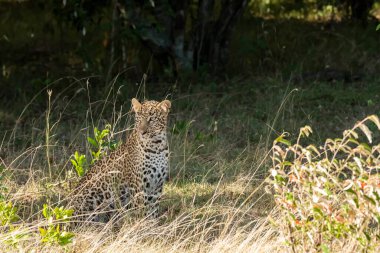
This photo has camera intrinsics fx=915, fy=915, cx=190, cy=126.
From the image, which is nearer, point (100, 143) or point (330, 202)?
point (330, 202)

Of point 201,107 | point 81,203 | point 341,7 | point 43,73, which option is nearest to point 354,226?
point 81,203

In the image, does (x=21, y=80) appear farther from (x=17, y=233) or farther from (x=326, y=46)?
(x=17, y=233)

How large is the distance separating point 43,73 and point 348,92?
14.5ft

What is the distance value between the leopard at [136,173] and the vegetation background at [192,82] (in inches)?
12.4

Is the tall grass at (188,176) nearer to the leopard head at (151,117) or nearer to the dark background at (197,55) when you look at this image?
the dark background at (197,55)

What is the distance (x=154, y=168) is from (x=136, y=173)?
15cm

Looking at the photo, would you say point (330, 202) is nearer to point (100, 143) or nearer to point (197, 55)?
point (100, 143)

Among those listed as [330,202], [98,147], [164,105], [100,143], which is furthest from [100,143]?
[330,202]

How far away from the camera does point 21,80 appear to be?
1290 cm

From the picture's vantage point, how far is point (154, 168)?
7570 mm

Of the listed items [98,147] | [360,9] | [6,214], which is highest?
[360,9]

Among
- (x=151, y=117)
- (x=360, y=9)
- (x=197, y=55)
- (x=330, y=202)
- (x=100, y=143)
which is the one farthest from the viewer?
(x=360, y=9)

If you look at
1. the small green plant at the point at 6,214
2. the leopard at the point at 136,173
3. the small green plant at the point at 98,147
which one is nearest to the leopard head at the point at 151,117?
the leopard at the point at 136,173

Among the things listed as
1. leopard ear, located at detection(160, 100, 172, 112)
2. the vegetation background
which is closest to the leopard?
leopard ear, located at detection(160, 100, 172, 112)
